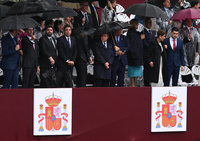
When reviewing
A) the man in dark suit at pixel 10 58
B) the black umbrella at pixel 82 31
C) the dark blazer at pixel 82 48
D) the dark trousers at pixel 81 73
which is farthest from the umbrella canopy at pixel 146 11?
the man in dark suit at pixel 10 58

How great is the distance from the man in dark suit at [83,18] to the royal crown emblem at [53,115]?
182 inches

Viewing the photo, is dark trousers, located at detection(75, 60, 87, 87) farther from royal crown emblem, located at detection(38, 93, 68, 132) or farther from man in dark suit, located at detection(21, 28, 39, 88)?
royal crown emblem, located at detection(38, 93, 68, 132)

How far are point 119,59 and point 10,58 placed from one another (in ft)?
9.01

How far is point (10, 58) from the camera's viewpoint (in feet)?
43.9

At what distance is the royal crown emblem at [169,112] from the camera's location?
11211 mm

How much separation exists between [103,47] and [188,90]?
3228 millimetres

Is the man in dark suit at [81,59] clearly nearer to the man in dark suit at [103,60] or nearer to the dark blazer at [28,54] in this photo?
the man in dark suit at [103,60]

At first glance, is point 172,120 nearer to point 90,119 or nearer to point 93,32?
point 90,119

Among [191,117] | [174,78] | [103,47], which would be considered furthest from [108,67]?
[191,117]

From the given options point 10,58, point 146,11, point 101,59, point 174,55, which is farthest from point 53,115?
point 174,55

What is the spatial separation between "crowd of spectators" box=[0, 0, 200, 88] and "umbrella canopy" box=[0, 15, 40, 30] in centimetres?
58

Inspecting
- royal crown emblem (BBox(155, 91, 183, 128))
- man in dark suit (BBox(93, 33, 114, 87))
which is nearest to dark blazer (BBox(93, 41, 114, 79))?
man in dark suit (BBox(93, 33, 114, 87))

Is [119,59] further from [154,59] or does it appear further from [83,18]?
[83,18]

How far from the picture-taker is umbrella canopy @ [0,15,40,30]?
1266 cm
